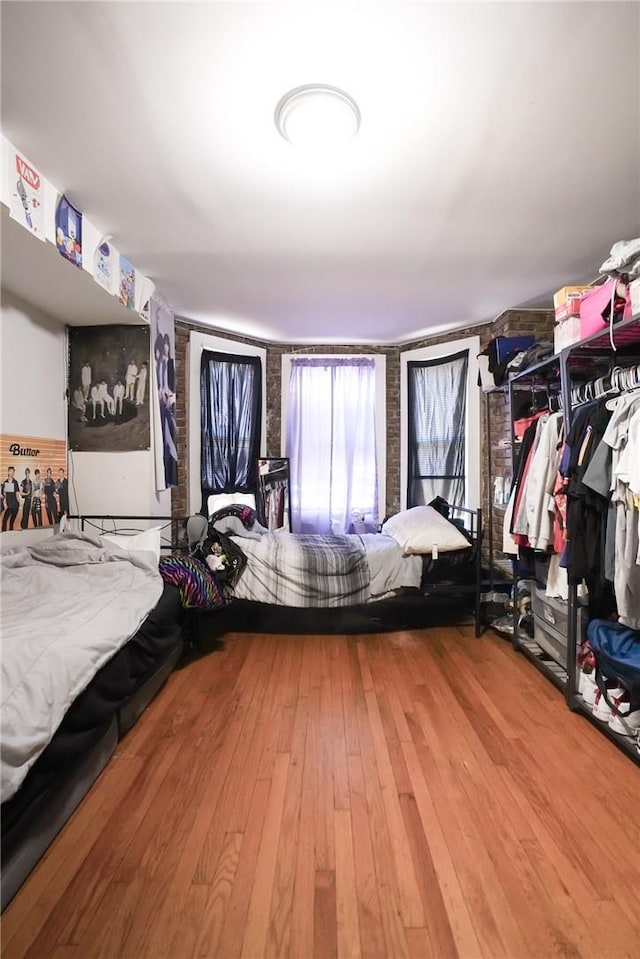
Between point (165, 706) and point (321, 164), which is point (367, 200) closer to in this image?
point (321, 164)

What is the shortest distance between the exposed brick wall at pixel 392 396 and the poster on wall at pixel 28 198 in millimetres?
2127

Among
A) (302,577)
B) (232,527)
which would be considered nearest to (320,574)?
(302,577)

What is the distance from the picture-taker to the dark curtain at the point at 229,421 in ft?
14.2

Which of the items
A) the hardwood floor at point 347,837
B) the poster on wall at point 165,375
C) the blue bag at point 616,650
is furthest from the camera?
the poster on wall at point 165,375

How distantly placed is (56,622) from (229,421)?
3121 millimetres

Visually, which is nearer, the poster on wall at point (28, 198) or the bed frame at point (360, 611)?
the poster on wall at point (28, 198)

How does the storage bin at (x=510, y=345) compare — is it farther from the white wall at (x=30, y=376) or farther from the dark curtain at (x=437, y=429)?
the white wall at (x=30, y=376)

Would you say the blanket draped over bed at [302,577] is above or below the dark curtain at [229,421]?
below

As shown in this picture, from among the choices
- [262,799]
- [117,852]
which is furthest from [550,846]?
[117,852]

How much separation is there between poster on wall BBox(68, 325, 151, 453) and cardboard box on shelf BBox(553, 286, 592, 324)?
9.25 feet

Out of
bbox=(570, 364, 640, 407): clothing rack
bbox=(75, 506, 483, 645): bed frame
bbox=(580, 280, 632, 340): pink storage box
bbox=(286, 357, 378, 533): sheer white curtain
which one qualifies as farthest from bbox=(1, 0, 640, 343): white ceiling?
bbox=(75, 506, 483, 645): bed frame

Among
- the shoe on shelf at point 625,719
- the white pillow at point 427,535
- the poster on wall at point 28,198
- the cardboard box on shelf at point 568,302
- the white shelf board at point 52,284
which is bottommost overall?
the shoe on shelf at point 625,719

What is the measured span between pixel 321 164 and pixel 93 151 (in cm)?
102

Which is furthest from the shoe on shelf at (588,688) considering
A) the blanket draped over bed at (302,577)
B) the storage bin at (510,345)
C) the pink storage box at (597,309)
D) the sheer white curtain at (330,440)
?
the sheer white curtain at (330,440)
